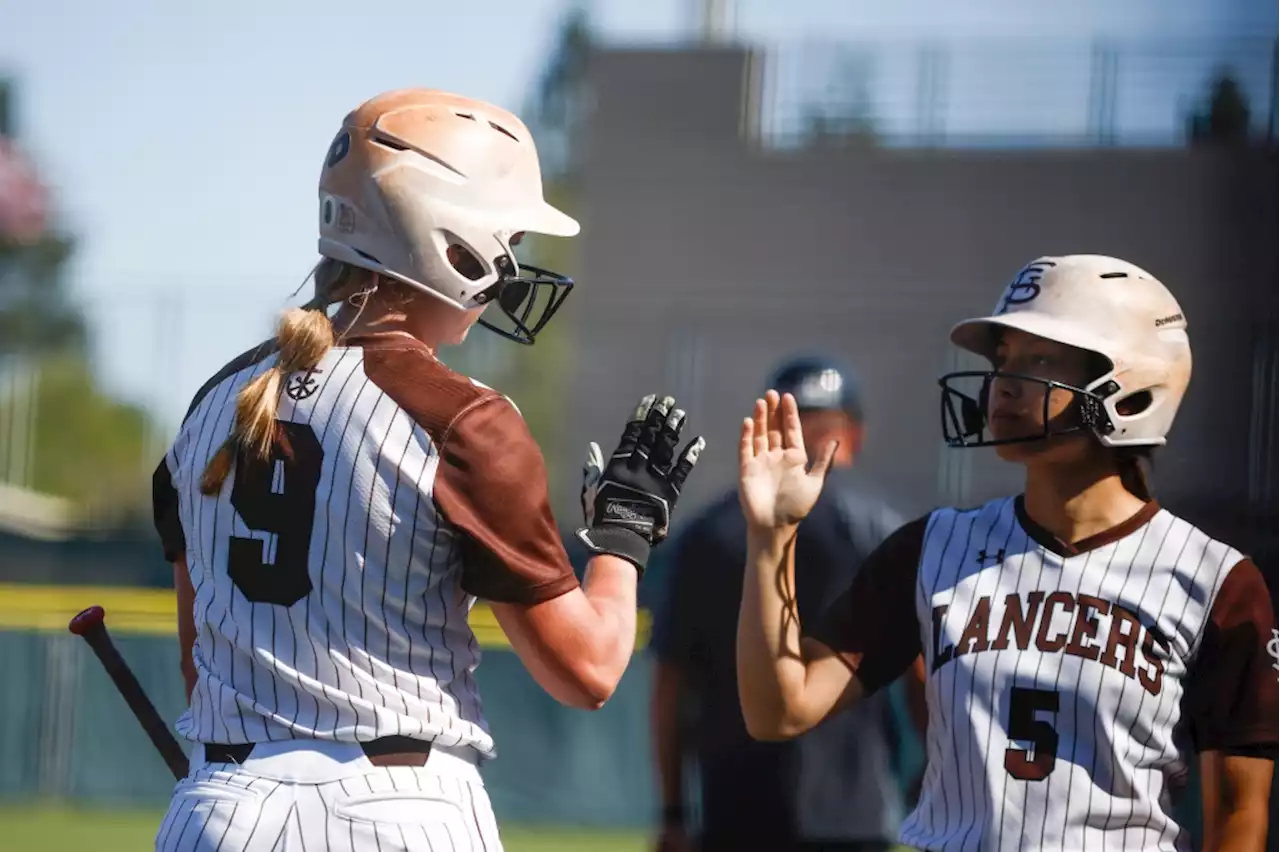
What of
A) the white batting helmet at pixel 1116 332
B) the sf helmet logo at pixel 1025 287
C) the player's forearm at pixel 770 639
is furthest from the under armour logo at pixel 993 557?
the sf helmet logo at pixel 1025 287

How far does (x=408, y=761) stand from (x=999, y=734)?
103 cm

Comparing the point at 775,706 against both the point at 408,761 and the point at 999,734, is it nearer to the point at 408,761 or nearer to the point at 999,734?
the point at 999,734

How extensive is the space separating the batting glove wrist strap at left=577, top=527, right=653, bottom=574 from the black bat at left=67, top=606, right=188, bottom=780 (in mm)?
877

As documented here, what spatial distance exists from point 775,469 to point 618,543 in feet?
1.47

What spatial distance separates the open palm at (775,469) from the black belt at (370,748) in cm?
79

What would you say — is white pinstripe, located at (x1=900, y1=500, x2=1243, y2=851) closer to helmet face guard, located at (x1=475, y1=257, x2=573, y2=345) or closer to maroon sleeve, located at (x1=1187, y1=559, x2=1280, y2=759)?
maroon sleeve, located at (x1=1187, y1=559, x2=1280, y2=759)

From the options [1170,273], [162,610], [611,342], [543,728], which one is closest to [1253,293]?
[1170,273]

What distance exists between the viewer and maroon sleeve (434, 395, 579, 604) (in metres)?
2.41

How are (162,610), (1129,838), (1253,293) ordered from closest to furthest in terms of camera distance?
(1129,838), (162,610), (1253,293)

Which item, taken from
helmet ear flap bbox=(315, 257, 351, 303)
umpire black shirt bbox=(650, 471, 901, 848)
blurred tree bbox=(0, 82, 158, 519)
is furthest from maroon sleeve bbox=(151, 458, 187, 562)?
blurred tree bbox=(0, 82, 158, 519)

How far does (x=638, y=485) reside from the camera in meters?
2.76

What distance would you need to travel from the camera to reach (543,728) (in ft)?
29.3

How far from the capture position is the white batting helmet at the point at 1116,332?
2.96 metres

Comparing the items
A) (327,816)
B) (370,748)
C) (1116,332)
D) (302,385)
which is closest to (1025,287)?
(1116,332)
